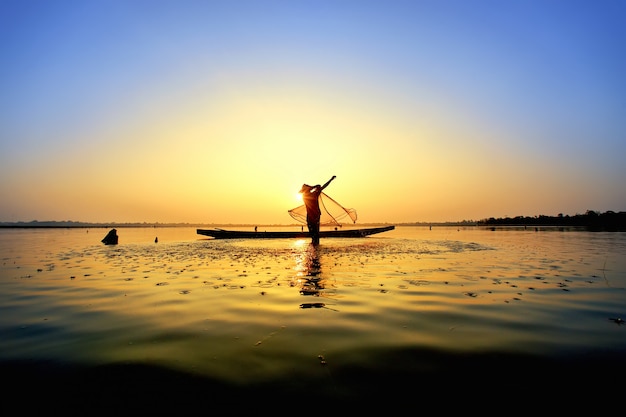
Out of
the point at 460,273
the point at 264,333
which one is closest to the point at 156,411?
the point at 264,333

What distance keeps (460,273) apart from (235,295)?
38.4ft

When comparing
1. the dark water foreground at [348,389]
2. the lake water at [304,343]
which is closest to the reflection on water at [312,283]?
the lake water at [304,343]

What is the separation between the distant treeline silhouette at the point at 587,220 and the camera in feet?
357

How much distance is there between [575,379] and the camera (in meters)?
5.15

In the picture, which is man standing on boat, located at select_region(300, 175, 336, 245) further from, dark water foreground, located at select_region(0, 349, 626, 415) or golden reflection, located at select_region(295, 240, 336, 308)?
dark water foreground, located at select_region(0, 349, 626, 415)

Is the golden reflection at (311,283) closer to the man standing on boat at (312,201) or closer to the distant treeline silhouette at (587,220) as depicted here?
the man standing on boat at (312,201)

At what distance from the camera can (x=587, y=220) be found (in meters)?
132

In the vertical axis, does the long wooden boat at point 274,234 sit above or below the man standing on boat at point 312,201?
below

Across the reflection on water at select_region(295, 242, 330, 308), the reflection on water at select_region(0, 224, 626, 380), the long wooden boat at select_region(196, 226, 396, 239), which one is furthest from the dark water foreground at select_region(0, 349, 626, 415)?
the long wooden boat at select_region(196, 226, 396, 239)

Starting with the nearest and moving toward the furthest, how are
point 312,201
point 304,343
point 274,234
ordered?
point 304,343 → point 312,201 → point 274,234

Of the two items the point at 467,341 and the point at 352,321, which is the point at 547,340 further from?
the point at 352,321

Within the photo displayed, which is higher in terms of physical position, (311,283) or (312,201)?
(312,201)

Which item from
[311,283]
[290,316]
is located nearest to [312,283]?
[311,283]

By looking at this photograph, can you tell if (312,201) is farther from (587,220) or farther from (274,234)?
(587,220)
